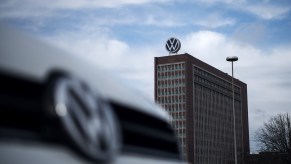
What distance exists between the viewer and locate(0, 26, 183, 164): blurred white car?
1.19m

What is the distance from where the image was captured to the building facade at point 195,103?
10931 centimetres

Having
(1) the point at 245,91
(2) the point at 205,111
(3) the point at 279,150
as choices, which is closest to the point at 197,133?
(2) the point at 205,111

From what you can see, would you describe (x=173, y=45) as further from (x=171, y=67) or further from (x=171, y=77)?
(x=171, y=77)

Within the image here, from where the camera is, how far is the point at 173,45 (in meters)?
112

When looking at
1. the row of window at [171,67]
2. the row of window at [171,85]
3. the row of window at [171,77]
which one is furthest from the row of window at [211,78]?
the row of window at [171,67]

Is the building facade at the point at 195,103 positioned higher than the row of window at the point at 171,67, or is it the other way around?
the row of window at the point at 171,67

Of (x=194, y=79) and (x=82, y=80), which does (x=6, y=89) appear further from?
(x=194, y=79)

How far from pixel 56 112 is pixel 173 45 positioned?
365ft

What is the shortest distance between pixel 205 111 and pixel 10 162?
120 meters

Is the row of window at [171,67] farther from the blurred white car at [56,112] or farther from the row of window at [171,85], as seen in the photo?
the blurred white car at [56,112]

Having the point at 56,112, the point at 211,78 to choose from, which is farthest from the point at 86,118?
the point at 211,78

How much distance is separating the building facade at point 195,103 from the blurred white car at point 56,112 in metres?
102

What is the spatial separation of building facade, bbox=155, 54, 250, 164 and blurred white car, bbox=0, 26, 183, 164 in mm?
102276

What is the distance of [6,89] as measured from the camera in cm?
120
